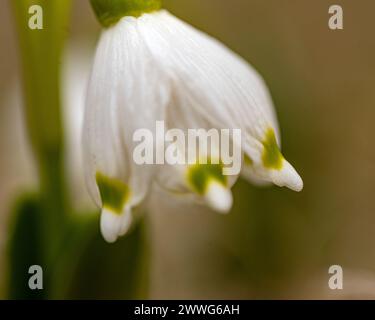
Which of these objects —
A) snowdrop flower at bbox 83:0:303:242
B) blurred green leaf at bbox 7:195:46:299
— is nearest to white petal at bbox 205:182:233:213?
snowdrop flower at bbox 83:0:303:242

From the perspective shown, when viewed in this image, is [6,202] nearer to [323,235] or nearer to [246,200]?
[246,200]

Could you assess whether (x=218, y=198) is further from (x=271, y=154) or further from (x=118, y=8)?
(x=118, y=8)

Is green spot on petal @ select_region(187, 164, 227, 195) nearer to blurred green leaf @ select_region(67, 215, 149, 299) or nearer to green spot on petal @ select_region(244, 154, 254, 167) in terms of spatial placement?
green spot on petal @ select_region(244, 154, 254, 167)

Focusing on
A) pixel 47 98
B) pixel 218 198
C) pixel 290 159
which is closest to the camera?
pixel 218 198

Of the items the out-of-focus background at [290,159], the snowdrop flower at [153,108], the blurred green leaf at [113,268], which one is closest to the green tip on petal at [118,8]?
the snowdrop flower at [153,108]

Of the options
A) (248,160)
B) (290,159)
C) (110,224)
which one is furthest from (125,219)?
(290,159)

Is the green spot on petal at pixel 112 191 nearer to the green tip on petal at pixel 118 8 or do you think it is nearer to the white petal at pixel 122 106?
the white petal at pixel 122 106

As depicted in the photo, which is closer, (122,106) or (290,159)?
(122,106)
